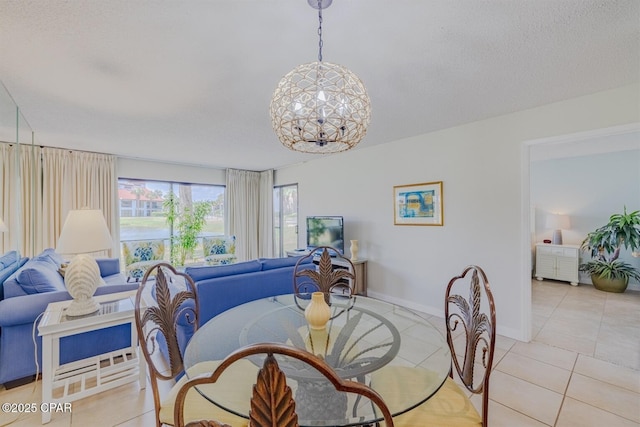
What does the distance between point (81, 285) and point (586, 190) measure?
747 centimetres

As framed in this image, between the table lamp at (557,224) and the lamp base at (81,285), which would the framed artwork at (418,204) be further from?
the lamp base at (81,285)

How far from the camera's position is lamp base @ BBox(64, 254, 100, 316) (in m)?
2.06

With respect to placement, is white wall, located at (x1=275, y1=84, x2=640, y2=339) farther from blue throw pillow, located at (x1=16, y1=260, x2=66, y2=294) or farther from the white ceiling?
blue throw pillow, located at (x1=16, y1=260, x2=66, y2=294)

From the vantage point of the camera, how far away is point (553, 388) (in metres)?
2.09

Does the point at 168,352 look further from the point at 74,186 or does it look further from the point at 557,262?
the point at 557,262

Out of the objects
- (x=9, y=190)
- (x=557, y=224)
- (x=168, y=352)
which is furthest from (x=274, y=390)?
(x=557, y=224)

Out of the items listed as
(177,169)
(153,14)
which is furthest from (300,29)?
(177,169)

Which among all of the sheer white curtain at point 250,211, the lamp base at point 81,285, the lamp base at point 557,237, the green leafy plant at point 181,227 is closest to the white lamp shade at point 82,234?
the lamp base at point 81,285

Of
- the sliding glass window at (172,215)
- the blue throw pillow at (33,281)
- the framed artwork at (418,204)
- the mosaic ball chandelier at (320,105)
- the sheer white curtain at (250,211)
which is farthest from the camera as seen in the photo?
the sheer white curtain at (250,211)

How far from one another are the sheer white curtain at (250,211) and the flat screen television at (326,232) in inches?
68.7

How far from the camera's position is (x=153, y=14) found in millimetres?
1502

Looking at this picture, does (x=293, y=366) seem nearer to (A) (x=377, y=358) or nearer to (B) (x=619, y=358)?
(A) (x=377, y=358)

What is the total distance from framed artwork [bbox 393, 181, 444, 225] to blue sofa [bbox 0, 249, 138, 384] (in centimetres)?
346

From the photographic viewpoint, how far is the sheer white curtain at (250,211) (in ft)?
21.1
